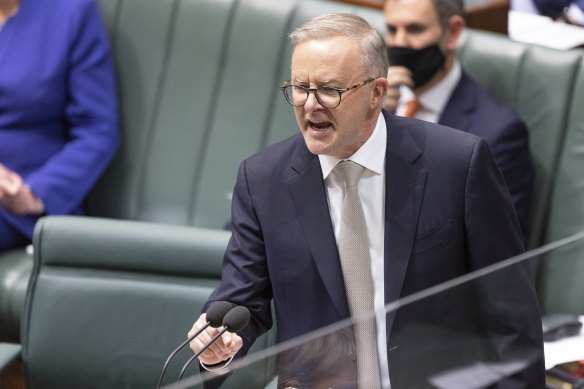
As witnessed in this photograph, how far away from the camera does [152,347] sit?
188cm

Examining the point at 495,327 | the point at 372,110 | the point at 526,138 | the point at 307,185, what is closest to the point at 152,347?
the point at 307,185

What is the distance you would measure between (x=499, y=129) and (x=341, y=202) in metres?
0.69

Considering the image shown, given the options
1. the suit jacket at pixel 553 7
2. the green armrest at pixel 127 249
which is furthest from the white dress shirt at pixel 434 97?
the suit jacket at pixel 553 7

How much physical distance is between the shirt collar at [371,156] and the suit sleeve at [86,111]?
1027 millimetres

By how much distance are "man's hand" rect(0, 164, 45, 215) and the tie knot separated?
1018mm

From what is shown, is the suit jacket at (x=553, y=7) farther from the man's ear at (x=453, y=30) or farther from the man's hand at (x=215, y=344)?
the man's hand at (x=215, y=344)

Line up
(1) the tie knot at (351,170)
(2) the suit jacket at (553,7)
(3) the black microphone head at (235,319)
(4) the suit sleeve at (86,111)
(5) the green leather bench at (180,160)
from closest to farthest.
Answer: (3) the black microphone head at (235,319) < (1) the tie knot at (351,170) < (5) the green leather bench at (180,160) < (4) the suit sleeve at (86,111) < (2) the suit jacket at (553,7)

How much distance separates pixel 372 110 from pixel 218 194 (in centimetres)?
104

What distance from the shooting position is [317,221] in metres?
1.47

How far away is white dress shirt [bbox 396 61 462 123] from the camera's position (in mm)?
2143

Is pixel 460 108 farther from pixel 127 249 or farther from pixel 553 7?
pixel 553 7

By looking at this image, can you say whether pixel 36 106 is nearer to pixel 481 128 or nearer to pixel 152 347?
pixel 152 347

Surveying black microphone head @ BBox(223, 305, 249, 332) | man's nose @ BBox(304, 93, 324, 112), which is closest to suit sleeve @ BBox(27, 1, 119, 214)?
man's nose @ BBox(304, 93, 324, 112)

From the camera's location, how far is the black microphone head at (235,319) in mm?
1215
